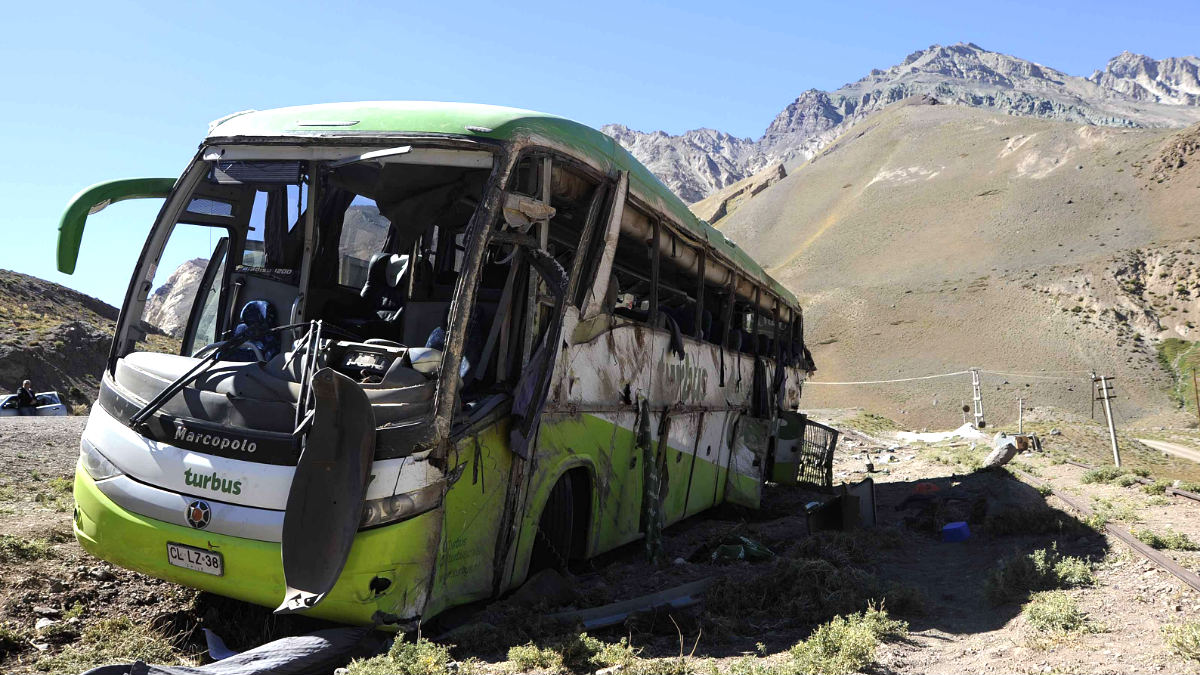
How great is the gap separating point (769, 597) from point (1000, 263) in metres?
84.9

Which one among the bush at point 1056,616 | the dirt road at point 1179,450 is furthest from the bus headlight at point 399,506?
the dirt road at point 1179,450

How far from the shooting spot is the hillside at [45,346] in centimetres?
2775

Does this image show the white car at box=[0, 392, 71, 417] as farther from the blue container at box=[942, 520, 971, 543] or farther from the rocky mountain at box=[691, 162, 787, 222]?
the rocky mountain at box=[691, 162, 787, 222]

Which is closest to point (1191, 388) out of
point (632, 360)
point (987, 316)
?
point (987, 316)

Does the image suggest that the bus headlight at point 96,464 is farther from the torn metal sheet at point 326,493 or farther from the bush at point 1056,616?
the bush at point 1056,616

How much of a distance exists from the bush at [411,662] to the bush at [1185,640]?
148 inches

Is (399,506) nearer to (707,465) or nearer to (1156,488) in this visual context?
(707,465)

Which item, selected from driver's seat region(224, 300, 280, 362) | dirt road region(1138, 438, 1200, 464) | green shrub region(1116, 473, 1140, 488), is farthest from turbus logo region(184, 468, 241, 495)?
dirt road region(1138, 438, 1200, 464)

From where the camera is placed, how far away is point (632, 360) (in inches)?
297

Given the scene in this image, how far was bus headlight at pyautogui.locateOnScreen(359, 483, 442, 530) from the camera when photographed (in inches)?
174

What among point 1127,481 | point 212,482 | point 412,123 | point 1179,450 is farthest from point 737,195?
point 212,482

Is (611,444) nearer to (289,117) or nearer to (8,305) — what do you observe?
(289,117)

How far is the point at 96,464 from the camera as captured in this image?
4.94 metres

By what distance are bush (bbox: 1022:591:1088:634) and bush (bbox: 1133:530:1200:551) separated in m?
3.04
